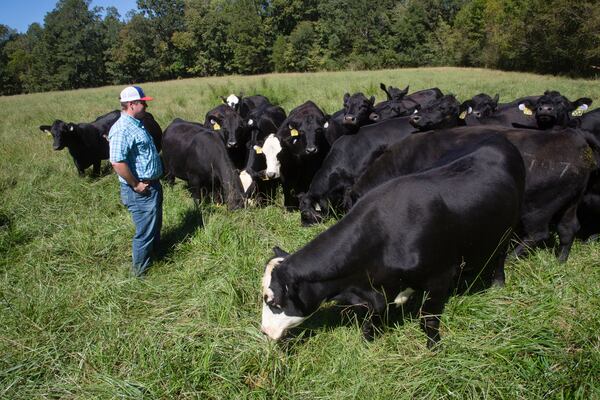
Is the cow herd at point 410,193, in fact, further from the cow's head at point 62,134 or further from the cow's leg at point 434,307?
the cow's head at point 62,134

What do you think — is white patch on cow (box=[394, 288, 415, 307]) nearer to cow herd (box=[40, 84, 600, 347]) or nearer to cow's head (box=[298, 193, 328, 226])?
cow herd (box=[40, 84, 600, 347])

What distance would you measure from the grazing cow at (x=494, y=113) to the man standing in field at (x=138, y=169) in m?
5.05

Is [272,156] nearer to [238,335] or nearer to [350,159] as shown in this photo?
[350,159]

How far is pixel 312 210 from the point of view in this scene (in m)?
6.73

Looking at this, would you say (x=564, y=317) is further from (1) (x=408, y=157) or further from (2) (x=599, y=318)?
(1) (x=408, y=157)

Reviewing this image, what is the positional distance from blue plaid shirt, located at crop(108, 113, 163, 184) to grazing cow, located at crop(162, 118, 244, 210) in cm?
217

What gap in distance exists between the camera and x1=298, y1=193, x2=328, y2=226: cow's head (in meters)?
6.69

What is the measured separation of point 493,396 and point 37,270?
5.13 metres

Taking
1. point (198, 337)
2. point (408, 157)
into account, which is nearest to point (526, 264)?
point (408, 157)

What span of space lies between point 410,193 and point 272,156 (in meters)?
4.55

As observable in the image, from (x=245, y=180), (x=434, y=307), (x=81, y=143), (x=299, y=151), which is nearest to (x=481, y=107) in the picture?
(x=299, y=151)

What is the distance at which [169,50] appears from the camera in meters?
71.0

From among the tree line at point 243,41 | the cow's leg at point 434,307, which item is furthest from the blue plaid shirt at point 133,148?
the tree line at point 243,41

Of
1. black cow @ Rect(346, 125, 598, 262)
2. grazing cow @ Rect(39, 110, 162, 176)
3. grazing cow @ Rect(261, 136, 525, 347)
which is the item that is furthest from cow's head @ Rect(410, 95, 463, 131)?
grazing cow @ Rect(39, 110, 162, 176)
